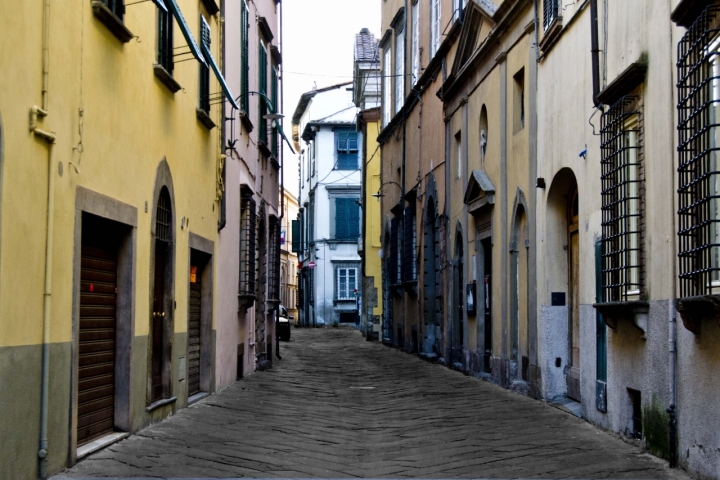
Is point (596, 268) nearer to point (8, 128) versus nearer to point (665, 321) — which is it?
point (665, 321)

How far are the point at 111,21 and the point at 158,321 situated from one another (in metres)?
3.86

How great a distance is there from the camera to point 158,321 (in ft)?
37.1

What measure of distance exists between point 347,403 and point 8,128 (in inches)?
320

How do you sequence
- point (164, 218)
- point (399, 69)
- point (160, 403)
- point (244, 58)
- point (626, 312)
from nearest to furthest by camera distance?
point (626, 312) < point (160, 403) < point (164, 218) < point (244, 58) < point (399, 69)

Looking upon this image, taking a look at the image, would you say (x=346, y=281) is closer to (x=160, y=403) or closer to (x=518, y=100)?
(x=518, y=100)

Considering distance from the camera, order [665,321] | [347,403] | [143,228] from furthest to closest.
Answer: [347,403] → [143,228] → [665,321]

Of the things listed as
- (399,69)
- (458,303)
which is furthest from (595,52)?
(399,69)

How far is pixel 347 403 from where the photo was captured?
1370 cm

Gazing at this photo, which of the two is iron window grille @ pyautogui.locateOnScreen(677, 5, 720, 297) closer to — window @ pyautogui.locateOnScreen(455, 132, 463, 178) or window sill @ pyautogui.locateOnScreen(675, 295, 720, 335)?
window sill @ pyautogui.locateOnScreen(675, 295, 720, 335)

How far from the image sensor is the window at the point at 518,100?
15.3 metres

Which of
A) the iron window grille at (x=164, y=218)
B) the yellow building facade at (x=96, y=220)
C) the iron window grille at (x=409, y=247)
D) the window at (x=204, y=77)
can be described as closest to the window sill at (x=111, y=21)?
the yellow building facade at (x=96, y=220)

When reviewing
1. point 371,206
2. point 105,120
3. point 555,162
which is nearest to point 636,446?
point 555,162

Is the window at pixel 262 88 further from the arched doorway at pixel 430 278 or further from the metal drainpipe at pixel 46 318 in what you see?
the metal drainpipe at pixel 46 318

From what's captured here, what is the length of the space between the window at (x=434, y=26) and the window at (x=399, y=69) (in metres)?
4.57
